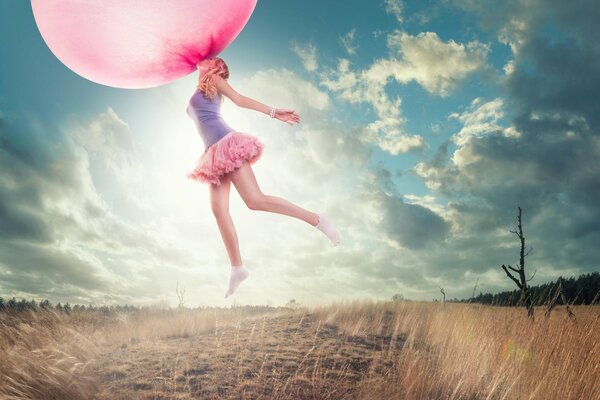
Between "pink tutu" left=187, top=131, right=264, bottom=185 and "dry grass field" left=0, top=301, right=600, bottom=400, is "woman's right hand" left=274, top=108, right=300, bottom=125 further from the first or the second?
"dry grass field" left=0, top=301, right=600, bottom=400

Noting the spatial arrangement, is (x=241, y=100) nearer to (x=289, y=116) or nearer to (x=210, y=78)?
(x=210, y=78)

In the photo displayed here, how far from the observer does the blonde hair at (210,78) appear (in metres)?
4.07

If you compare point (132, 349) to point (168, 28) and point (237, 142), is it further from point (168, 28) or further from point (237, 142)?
point (168, 28)

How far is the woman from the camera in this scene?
3.99 m

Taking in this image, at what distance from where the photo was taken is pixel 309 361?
5250mm

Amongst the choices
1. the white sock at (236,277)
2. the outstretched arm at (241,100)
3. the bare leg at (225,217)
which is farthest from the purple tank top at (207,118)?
the white sock at (236,277)

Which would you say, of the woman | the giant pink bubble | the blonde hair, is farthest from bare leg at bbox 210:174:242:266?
the giant pink bubble

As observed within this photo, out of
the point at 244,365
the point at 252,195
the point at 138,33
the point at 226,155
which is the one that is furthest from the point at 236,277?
the point at 138,33

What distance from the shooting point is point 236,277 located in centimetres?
431

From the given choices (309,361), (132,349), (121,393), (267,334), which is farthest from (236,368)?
(132,349)

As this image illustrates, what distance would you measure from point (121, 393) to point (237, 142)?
9.22 ft

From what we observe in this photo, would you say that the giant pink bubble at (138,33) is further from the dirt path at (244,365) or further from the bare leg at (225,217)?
the dirt path at (244,365)

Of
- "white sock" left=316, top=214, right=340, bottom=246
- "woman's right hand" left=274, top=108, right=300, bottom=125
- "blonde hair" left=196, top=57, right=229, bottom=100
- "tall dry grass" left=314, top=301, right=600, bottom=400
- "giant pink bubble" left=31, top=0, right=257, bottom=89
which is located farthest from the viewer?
"tall dry grass" left=314, top=301, right=600, bottom=400

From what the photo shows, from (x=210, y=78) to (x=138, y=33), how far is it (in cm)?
70
